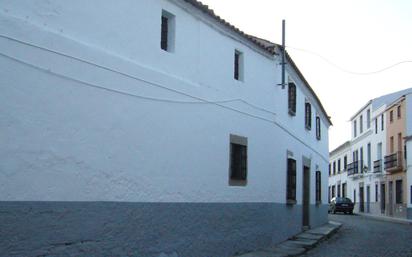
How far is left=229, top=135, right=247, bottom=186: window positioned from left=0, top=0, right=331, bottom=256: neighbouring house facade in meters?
0.04

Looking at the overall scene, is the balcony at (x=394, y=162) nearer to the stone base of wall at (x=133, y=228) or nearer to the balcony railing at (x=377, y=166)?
the balcony railing at (x=377, y=166)

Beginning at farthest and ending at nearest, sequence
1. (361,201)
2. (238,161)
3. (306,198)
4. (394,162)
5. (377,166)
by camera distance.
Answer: (361,201)
(377,166)
(394,162)
(306,198)
(238,161)

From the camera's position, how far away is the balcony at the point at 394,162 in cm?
3313

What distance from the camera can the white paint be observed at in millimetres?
6457

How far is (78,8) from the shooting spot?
7.38 meters

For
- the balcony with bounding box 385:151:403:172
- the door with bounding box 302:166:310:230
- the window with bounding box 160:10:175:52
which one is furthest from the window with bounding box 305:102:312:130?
the balcony with bounding box 385:151:403:172

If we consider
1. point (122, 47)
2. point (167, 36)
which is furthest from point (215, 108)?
point (122, 47)

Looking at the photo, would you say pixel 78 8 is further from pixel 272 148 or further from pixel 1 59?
pixel 272 148

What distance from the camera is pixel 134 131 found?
27.5ft

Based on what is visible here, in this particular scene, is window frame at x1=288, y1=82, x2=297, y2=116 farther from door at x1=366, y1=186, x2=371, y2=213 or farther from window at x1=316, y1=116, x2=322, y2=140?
door at x1=366, y1=186, x2=371, y2=213

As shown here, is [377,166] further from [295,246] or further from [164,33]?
[164,33]

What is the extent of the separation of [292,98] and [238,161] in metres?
5.51

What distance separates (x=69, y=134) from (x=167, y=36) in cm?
330

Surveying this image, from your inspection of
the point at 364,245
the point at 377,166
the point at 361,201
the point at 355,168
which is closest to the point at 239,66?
the point at 364,245
